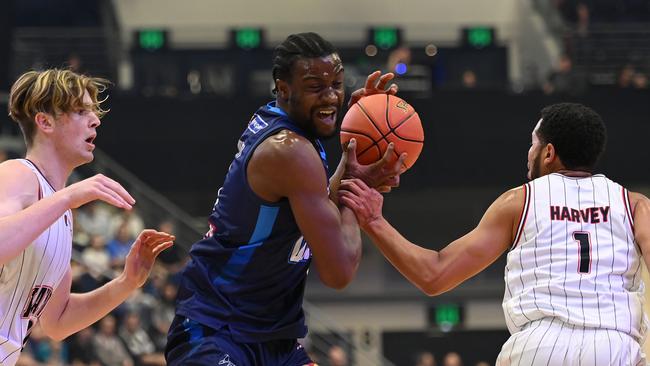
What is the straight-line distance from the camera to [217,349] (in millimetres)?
4387

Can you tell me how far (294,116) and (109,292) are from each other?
4.60 feet

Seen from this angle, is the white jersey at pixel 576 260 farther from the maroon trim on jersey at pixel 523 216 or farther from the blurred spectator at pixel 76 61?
the blurred spectator at pixel 76 61

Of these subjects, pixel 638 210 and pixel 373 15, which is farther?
pixel 373 15

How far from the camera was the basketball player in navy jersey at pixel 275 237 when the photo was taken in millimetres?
4316

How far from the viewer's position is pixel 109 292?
522 centimetres

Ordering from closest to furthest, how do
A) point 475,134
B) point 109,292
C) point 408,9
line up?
point 109,292 < point 475,134 < point 408,9

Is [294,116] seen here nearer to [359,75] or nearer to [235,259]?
[235,259]

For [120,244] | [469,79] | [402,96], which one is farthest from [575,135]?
[469,79]

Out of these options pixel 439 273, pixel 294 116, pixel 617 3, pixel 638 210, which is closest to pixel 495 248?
pixel 439 273

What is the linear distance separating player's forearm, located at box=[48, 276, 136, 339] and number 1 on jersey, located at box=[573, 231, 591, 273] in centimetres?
210

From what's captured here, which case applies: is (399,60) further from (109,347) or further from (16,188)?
(16,188)

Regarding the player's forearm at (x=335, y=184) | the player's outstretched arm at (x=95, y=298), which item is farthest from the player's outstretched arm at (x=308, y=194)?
the player's outstretched arm at (x=95, y=298)

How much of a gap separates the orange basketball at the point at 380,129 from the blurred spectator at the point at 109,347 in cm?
716

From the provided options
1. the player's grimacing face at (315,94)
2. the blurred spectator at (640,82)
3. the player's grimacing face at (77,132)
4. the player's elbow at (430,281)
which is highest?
the player's grimacing face at (315,94)
